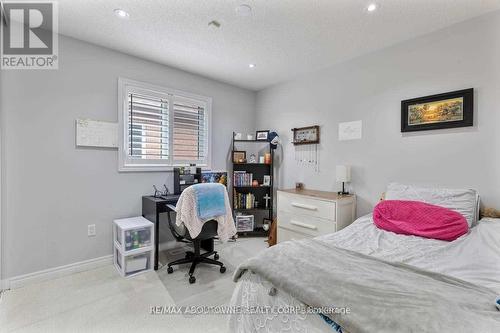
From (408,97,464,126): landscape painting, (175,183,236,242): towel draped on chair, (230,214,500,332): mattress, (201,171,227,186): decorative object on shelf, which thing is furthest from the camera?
(201,171,227,186): decorative object on shelf

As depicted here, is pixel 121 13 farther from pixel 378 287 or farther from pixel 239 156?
pixel 378 287

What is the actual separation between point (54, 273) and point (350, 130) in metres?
3.79

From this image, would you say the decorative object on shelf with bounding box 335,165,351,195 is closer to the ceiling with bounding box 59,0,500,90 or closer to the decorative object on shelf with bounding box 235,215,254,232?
the ceiling with bounding box 59,0,500,90

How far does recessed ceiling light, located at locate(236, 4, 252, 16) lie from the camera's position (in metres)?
1.98

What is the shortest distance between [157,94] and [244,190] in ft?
6.77

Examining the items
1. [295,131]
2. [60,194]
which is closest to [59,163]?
[60,194]

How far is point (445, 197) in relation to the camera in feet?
6.83

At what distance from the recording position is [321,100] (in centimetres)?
338

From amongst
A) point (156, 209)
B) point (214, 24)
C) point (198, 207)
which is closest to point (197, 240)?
point (198, 207)

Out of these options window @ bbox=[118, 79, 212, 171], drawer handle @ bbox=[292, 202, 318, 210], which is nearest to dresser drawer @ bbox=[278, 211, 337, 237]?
drawer handle @ bbox=[292, 202, 318, 210]

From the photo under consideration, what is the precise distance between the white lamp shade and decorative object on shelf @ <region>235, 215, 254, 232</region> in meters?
1.64

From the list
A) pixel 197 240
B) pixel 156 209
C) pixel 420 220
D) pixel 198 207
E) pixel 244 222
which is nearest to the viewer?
pixel 420 220

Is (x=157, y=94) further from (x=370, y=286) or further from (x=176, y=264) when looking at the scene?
(x=370, y=286)
